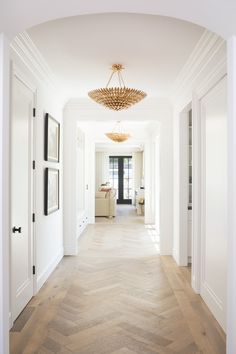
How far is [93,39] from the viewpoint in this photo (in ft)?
10.9

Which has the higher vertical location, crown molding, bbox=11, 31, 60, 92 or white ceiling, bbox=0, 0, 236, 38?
crown molding, bbox=11, 31, 60, 92

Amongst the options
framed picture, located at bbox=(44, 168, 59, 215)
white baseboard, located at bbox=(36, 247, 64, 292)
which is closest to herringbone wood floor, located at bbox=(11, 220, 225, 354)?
white baseboard, located at bbox=(36, 247, 64, 292)

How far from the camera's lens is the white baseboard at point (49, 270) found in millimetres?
4132

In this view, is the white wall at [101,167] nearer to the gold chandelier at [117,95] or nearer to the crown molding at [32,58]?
the crown molding at [32,58]

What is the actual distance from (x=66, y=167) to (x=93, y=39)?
295 centimetres

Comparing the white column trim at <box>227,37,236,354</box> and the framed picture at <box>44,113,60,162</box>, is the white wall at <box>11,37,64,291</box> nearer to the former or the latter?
the framed picture at <box>44,113,60,162</box>

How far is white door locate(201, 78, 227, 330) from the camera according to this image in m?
3.00

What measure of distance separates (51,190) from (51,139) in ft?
2.44

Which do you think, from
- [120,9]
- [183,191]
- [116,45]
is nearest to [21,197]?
[116,45]

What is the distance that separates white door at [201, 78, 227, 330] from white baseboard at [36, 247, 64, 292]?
1986mm

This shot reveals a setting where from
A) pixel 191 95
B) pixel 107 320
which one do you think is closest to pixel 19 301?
pixel 107 320

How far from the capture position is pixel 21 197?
340 centimetres

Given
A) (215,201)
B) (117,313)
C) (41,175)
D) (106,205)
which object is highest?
(41,175)

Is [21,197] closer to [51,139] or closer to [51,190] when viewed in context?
[51,190]
